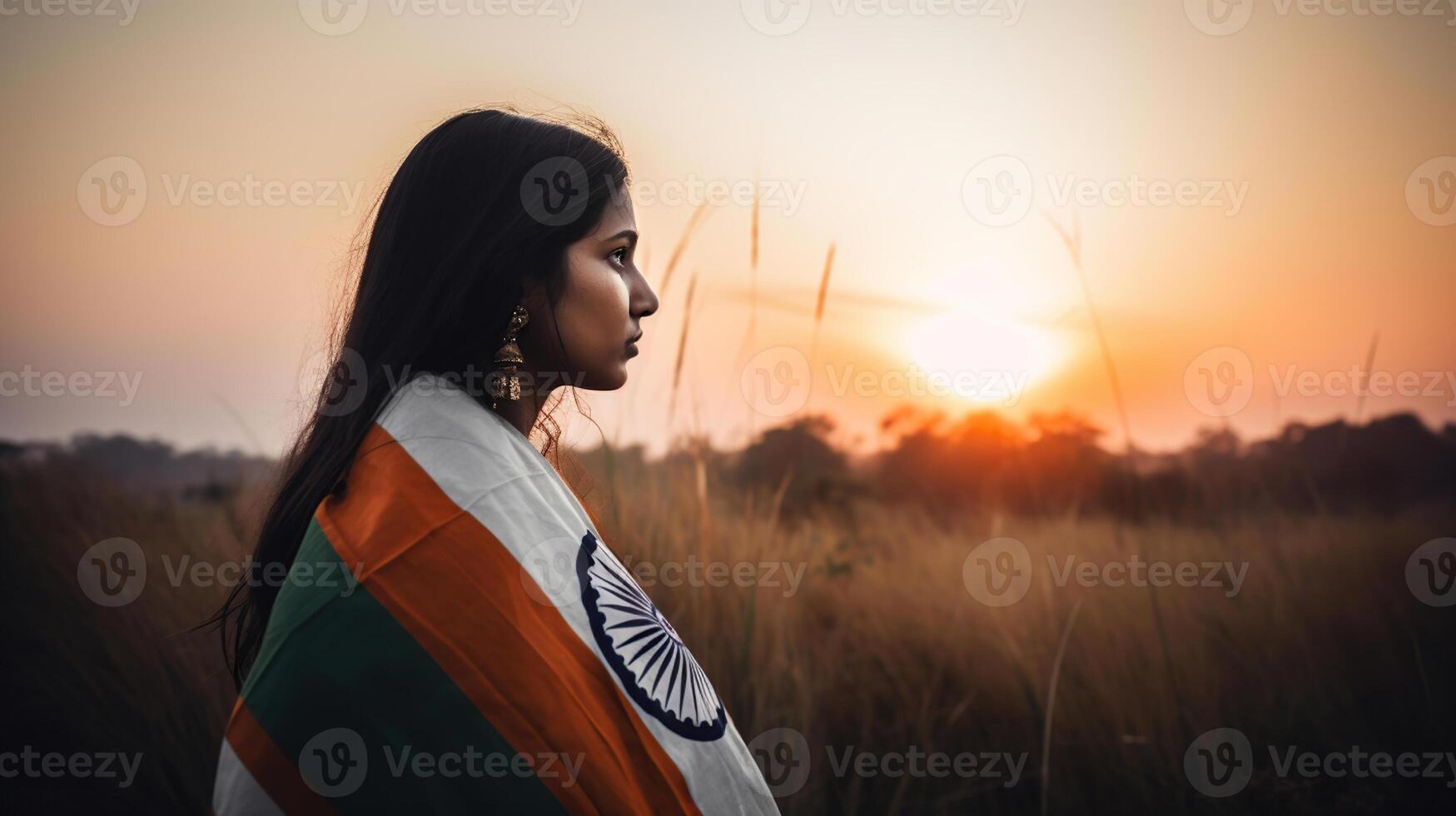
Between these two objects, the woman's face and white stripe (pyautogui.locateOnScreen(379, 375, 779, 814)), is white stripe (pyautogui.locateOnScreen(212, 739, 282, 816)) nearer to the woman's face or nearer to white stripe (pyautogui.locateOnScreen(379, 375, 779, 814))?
white stripe (pyautogui.locateOnScreen(379, 375, 779, 814))

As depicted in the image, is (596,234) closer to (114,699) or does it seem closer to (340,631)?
(340,631)

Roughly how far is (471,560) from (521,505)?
0.37 ft

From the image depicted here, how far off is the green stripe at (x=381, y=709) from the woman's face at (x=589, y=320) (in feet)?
1.65

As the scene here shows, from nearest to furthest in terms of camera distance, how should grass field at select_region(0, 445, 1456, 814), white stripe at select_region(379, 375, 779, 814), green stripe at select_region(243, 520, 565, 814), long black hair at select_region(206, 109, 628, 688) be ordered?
green stripe at select_region(243, 520, 565, 814) < white stripe at select_region(379, 375, 779, 814) < long black hair at select_region(206, 109, 628, 688) < grass field at select_region(0, 445, 1456, 814)

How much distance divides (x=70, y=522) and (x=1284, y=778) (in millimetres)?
4661

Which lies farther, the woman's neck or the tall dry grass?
the tall dry grass

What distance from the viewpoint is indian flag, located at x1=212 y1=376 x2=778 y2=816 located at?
40.1 inches

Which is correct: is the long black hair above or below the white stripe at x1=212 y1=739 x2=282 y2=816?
above

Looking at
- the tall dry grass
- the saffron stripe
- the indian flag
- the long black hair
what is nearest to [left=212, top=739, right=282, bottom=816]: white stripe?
the indian flag

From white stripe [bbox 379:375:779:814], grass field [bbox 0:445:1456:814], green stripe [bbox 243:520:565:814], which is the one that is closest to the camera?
green stripe [bbox 243:520:565:814]

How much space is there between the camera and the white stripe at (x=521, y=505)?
44.5 inches

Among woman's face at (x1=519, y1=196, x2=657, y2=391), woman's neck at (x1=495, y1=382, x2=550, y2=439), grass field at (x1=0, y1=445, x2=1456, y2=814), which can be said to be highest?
woman's face at (x1=519, y1=196, x2=657, y2=391)

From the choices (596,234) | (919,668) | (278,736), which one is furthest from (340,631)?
(919,668)

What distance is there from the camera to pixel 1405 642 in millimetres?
2783
